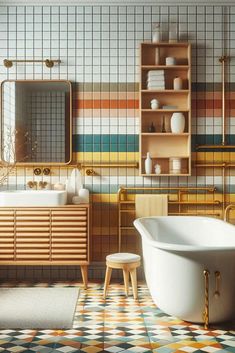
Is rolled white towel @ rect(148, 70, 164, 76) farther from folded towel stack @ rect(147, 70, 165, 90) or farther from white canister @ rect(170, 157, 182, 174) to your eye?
white canister @ rect(170, 157, 182, 174)

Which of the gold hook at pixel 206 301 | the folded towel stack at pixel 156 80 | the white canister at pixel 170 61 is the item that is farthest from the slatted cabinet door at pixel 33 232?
the white canister at pixel 170 61

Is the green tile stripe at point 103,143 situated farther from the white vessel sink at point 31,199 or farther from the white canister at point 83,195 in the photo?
the white vessel sink at point 31,199

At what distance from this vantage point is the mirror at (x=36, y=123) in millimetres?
5324

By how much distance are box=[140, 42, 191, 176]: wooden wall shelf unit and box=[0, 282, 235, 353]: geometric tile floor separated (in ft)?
5.65

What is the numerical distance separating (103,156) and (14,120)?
0.99 metres

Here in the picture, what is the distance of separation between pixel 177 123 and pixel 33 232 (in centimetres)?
180

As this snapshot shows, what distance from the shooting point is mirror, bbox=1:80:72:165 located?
5.32 m

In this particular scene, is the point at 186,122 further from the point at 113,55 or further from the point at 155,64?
the point at 113,55

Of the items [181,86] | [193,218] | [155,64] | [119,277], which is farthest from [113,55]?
[119,277]

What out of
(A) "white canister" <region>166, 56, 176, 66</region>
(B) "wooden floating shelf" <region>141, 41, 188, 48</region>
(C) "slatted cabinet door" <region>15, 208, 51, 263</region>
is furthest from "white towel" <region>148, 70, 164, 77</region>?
(C) "slatted cabinet door" <region>15, 208, 51, 263</region>

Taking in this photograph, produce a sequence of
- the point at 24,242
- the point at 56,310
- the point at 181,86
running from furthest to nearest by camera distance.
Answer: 1. the point at 181,86
2. the point at 24,242
3. the point at 56,310

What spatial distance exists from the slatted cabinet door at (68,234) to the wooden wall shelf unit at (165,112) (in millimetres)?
905

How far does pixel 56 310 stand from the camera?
13.6 feet

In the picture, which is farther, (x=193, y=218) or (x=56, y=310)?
(x=193, y=218)
